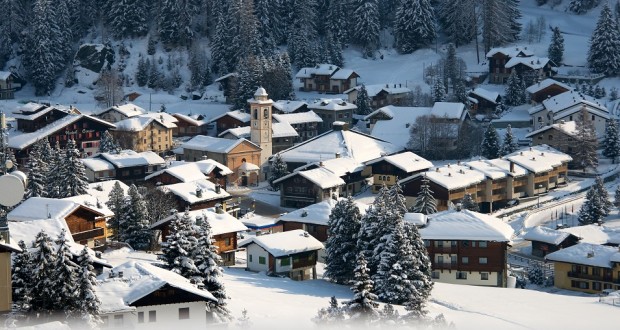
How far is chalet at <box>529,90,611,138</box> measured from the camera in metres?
68.6

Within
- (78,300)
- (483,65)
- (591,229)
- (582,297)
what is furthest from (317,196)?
(78,300)

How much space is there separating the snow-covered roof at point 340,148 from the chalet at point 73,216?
20.8 metres

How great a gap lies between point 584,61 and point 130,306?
58.7m

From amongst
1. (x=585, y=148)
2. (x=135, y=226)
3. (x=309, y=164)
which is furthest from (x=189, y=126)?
(x=135, y=226)

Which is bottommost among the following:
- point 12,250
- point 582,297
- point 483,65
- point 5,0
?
point 582,297

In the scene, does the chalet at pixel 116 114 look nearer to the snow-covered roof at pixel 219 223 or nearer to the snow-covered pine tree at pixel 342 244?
the snow-covered roof at pixel 219 223

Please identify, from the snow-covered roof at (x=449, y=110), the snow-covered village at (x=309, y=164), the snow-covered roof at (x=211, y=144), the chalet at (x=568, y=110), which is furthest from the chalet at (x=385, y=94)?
the snow-covered roof at (x=211, y=144)

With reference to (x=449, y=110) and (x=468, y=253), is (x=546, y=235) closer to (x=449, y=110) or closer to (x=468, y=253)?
(x=468, y=253)

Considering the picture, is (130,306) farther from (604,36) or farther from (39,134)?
(604,36)

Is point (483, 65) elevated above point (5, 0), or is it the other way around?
point (5, 0)

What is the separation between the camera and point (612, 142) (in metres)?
65.1

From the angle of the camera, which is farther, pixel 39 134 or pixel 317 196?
pixel 39 134

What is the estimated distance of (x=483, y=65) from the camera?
270 feet

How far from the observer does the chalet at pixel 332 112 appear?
245ft
